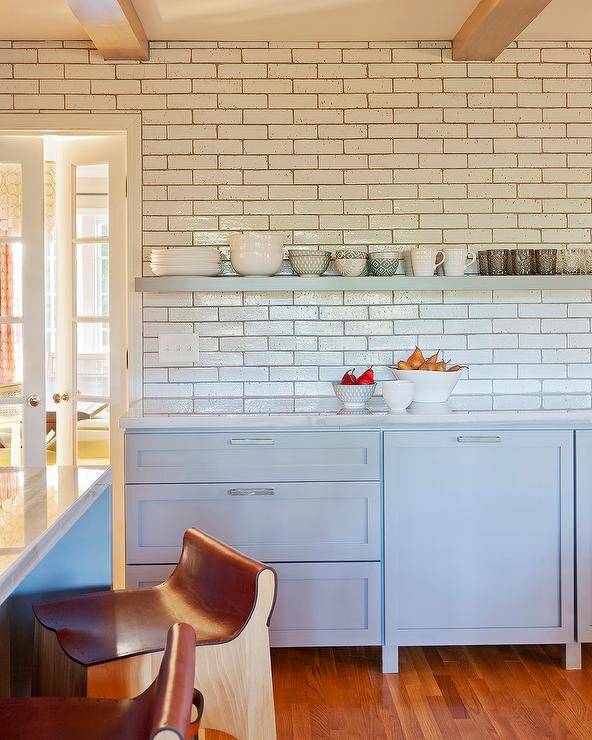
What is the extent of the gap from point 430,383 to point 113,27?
73.8 inches

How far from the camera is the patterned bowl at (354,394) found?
3.03 metres

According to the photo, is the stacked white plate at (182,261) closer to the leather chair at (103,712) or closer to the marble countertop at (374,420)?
the marble countertop at (374,420)

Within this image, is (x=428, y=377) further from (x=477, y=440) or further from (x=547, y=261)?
(x=547, y=261)

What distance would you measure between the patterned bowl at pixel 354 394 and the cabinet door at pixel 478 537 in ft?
0.93

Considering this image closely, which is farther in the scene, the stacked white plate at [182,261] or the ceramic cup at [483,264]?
the ceramic cup at [483,264]

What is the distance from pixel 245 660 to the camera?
154 cm

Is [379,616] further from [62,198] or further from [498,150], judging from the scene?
[62,198]

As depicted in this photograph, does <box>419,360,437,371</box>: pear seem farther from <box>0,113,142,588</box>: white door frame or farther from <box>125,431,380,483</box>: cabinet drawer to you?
<box>0,113,142,588</box>: white door frame

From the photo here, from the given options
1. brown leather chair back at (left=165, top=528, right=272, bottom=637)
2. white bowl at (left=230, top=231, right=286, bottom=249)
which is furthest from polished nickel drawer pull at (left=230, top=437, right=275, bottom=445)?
brown leather chair back at (left=165, top=528, right=272, bottom=637)

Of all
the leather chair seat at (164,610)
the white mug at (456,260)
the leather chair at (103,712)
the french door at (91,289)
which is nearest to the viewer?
the leather chair at (103,712)

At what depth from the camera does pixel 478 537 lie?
111 inches

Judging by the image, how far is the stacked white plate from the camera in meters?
3.14

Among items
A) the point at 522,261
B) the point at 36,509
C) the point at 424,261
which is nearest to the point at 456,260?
the point at 424,261

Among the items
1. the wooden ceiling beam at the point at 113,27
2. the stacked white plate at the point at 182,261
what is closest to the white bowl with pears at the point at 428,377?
the stacked white plate at the point at 182,261
